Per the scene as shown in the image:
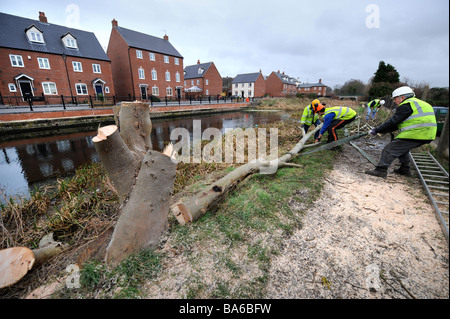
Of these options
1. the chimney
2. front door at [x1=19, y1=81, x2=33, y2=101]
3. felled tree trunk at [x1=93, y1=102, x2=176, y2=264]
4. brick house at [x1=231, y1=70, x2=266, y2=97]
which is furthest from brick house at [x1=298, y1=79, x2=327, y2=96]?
felled tree trunk at [x1=93, y1=102, x2=176, y2=264]

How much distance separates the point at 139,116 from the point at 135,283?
6.31 feet

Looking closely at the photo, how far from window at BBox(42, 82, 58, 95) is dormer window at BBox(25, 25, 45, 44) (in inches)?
191

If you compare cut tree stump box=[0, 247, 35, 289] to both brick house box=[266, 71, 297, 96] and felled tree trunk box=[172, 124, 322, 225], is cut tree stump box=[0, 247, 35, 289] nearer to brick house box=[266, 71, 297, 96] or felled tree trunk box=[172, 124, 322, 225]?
felled tree trunk box=[172, 124, 322, 225]

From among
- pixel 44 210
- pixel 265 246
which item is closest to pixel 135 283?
pixel 265 246

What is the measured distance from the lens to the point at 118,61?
31922 mm

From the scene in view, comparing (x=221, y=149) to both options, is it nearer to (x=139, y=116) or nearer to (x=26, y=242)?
(x=139, y=116)

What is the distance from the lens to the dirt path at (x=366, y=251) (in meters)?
2.01

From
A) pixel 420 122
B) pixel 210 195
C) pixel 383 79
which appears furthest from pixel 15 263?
pixel 383 79

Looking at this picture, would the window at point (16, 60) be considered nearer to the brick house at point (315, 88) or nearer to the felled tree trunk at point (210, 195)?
the felled tree trunk at point (210, 195)

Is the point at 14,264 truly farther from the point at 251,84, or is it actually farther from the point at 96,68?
the point at 251,84

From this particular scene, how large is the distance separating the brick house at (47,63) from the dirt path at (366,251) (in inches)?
929

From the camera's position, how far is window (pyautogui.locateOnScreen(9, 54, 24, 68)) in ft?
68.2

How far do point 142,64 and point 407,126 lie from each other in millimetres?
34888

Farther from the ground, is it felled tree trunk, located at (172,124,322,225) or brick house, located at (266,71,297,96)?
brick house, located at (266,71,297,96)
